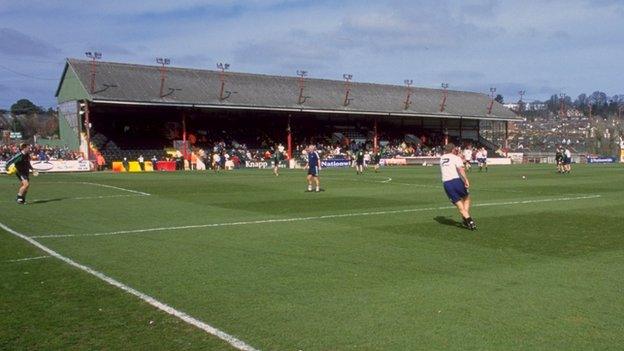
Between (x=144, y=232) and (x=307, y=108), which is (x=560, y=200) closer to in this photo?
(x=144, y=232)

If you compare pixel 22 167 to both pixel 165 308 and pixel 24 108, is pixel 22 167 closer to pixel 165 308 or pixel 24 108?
pixel 165 308

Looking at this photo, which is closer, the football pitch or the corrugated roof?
the football pitch

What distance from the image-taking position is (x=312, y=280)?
8289 mm

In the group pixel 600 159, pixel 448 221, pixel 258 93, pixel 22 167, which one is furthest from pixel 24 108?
pixel 448 221

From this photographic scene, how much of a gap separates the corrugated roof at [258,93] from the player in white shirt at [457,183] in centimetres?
3770

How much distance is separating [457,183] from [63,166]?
37.7 meters

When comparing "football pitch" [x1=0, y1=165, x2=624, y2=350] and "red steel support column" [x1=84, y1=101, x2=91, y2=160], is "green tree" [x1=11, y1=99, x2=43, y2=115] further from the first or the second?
"football pitch" [x1=0, y1=165, x2=624, y2=350]

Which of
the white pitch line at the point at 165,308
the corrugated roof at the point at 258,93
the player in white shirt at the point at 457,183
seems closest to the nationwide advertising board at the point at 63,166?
the corrugated roof at the point at 258,93

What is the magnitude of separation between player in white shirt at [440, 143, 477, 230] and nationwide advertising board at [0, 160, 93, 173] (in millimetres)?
35763

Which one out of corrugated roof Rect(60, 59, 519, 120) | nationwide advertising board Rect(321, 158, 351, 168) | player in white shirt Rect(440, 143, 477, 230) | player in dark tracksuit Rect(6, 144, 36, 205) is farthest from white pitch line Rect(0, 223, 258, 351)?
nationwide advertising board Rect(321, 158, 351, 168)

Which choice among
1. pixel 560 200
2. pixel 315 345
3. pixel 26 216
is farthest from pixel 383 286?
pixel 560 200

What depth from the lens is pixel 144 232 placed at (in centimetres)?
1298

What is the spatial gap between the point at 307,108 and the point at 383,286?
161ft

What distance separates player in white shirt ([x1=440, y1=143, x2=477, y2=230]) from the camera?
1309 cm
